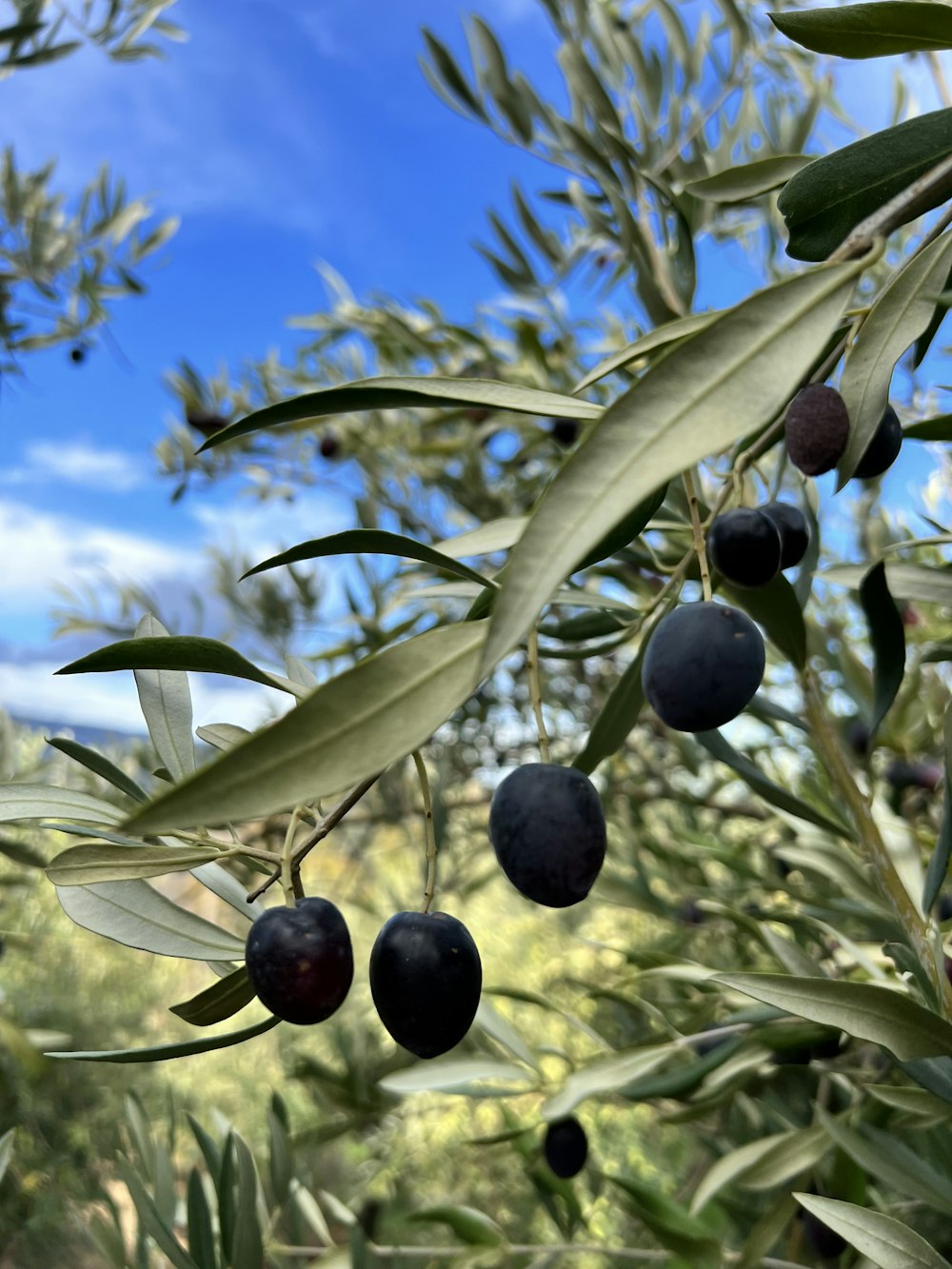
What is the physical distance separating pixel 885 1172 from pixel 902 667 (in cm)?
32

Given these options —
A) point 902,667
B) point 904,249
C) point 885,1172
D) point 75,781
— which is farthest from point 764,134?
point 75,781

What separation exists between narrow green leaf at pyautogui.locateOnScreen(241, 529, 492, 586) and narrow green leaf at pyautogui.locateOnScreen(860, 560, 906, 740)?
0.93ft

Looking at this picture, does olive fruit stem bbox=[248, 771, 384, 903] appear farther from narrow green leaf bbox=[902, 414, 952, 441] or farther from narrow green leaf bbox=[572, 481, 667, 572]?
narrow green leaf bbox=[902, 414, 952, 441]

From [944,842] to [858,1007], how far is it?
0.17 metres

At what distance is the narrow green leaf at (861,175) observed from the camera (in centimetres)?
39

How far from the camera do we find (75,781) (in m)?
2.19

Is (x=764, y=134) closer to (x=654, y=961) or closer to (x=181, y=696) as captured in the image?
(x=654, y=961)

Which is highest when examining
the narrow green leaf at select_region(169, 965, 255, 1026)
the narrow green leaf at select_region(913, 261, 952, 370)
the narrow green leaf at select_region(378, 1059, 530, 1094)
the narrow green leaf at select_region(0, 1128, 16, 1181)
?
the narrow green leaf at select_region(913, 261, 952, 370)

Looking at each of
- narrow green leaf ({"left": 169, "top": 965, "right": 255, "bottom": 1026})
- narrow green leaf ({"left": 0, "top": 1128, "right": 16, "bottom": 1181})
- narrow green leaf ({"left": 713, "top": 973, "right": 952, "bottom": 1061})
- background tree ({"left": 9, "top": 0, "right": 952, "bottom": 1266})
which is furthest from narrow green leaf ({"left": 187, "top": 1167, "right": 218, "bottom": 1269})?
narrow green leaf ({"left": 713, "top": 973, "right": 952, "bottom": 1061})

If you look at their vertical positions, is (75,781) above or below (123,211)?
below

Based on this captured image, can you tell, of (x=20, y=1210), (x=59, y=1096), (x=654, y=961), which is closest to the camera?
(x=654, y=961)

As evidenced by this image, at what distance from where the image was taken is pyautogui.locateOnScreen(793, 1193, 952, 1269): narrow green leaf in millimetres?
487

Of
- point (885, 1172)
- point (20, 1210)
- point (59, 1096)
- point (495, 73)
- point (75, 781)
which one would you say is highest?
point (495, 73)

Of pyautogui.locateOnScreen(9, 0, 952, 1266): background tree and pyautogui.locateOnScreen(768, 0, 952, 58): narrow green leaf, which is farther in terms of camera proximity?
pyautogui.locateOnScreen(768, 0, 952, 58): narrow green leaf
